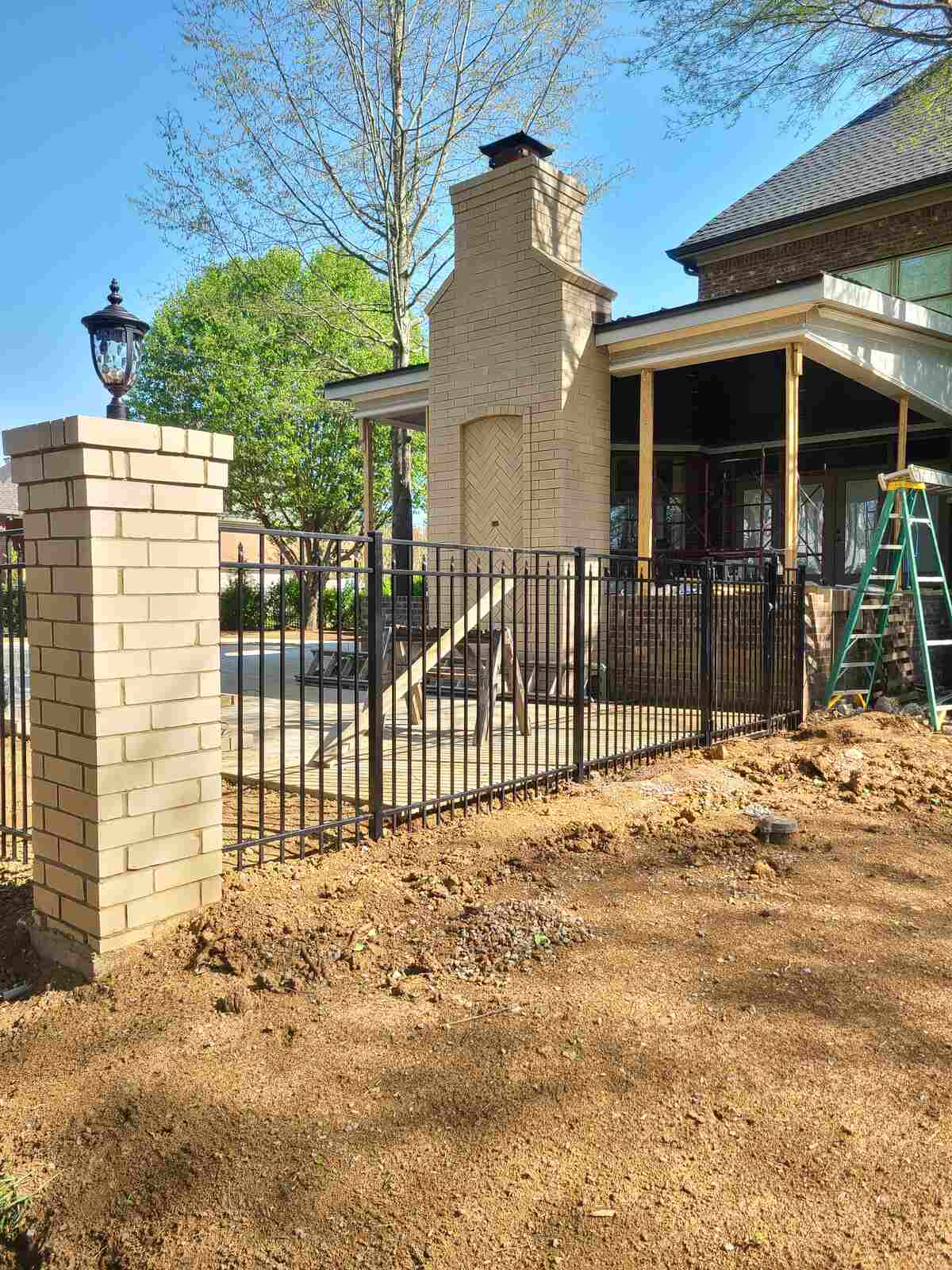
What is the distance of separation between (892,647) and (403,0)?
43.9 feet

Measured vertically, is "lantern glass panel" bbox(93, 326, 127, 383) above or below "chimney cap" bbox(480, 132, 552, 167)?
below

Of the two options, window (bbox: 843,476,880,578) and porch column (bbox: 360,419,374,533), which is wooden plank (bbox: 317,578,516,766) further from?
window (bbox: 843,476,880,578)

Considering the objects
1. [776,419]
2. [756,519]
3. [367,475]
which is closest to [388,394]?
[367,475]

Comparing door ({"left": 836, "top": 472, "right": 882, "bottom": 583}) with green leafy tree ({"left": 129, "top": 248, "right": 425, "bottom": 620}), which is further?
green leafy tree ({"left": 129, "top": 248, "right": 425, "bottom": 620})

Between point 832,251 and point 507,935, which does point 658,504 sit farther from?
point 507,935

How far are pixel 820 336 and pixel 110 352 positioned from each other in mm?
8374

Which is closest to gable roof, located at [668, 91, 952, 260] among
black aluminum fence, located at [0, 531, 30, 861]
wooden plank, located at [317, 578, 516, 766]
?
wooden plank, located at [317, 578, 516, 766]

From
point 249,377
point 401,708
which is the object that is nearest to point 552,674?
point 401,708

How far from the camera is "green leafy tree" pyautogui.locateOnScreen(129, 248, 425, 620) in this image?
1000 inches

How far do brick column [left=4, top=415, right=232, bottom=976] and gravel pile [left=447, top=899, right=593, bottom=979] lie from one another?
3.56 feet

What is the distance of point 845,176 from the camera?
1461 cm

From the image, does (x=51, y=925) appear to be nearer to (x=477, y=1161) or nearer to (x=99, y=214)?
(x=477, y=1161)

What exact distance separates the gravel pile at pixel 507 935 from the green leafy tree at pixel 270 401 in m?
21.1

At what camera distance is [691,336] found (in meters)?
10.3
